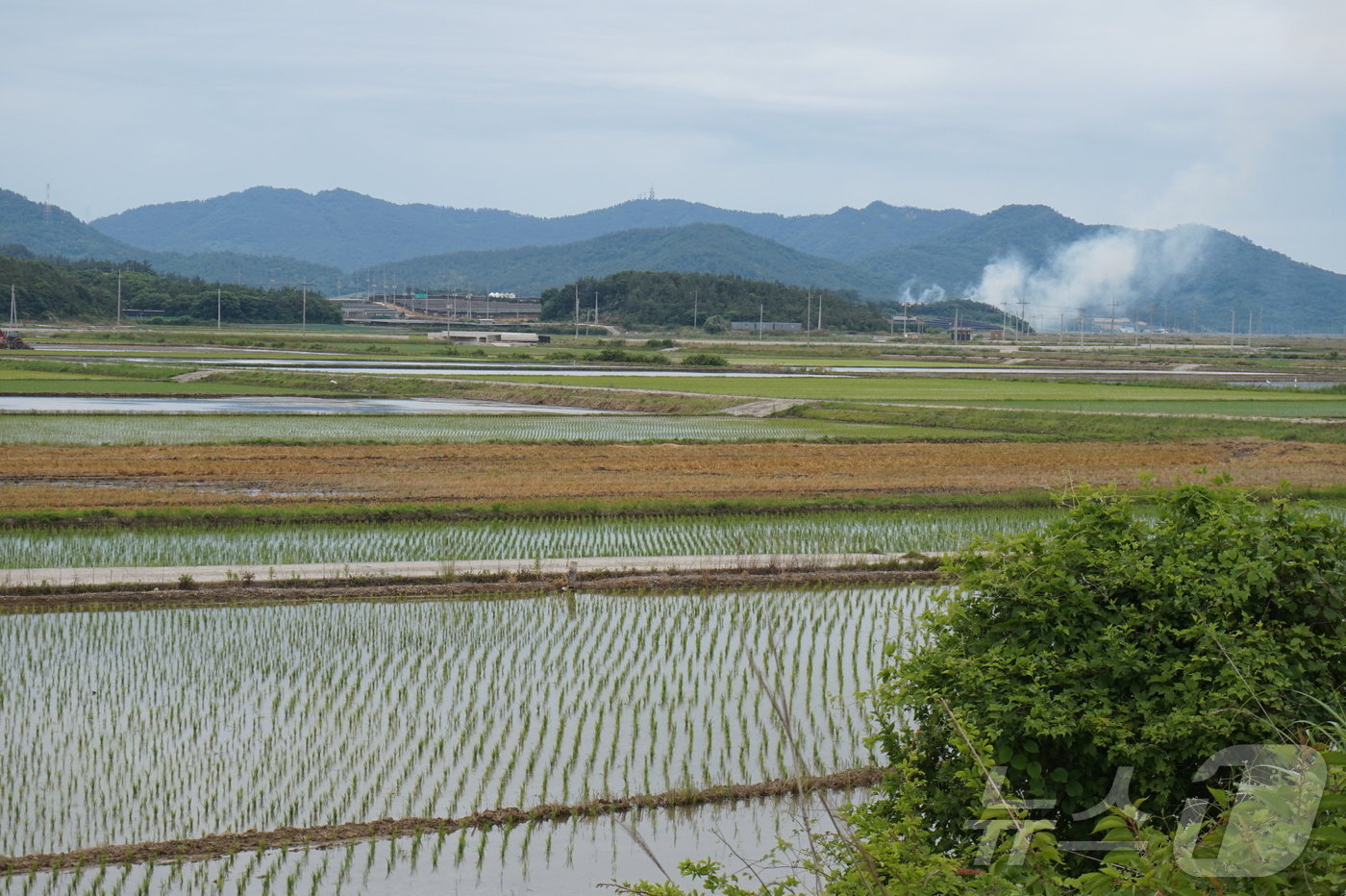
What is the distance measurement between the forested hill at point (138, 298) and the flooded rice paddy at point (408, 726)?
9363cm

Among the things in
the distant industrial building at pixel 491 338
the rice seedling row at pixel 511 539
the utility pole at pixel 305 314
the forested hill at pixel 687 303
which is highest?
the forested hill at pixel 687 303

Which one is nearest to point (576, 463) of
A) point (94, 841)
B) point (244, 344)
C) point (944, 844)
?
point (94, 841)

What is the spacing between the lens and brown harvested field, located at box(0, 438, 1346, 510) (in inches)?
777

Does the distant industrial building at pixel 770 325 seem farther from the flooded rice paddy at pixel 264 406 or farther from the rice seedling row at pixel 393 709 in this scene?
the rice seedling row at pixel 393 709

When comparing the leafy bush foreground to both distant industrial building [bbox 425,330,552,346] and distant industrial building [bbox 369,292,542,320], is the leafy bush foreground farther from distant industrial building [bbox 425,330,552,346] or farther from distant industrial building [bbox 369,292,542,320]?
distant industrial building [bbox 369,292,542,320]

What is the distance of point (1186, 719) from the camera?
530cm

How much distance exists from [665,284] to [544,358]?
64339 mm

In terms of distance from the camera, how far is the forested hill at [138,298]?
313 ft

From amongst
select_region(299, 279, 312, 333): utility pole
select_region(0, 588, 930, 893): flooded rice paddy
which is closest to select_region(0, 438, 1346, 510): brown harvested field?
select_region(0, 588, 930, 893): flooded rice paddy

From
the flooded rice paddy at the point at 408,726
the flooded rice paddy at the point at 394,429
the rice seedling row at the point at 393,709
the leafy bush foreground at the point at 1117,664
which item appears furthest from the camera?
the flooded rice paddy at the point at 394,429

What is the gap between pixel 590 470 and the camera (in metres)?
22.7

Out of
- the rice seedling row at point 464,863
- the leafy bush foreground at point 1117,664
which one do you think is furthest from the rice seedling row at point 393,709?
the leafy bush foreground at point 1117,664

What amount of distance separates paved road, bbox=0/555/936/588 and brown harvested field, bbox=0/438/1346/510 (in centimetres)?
455

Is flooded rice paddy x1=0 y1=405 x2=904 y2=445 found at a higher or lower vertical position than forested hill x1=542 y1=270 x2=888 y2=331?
lower
